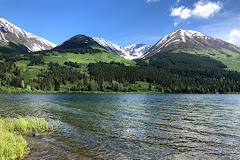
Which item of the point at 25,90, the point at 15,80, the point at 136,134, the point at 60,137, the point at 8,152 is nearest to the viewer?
the point at 8,152

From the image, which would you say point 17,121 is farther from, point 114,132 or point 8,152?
→ point 114,132

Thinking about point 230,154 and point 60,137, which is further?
point 60,137

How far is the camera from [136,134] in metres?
23.5

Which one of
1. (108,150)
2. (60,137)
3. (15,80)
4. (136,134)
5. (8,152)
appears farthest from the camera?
(15,80)

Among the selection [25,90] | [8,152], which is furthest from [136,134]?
[25,90]

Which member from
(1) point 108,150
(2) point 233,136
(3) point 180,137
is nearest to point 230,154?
(3) point 180,137

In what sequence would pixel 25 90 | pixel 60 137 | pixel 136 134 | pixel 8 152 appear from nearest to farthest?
1. pixel 8 152
2. pixel 60 137
3. pixel 136 134
4. pixel 25 90

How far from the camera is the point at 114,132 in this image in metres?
24.4

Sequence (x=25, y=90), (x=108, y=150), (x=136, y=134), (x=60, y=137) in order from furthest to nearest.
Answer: (x=25, y=90)
(x=136, y=134)
(x=60, y=137)
(x=108, y=150)

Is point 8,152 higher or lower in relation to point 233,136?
higher

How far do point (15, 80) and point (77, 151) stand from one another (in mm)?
220179

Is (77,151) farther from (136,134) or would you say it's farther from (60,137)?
(136,134)

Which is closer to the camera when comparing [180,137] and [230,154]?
[230,154]

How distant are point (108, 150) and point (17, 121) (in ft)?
53.7
